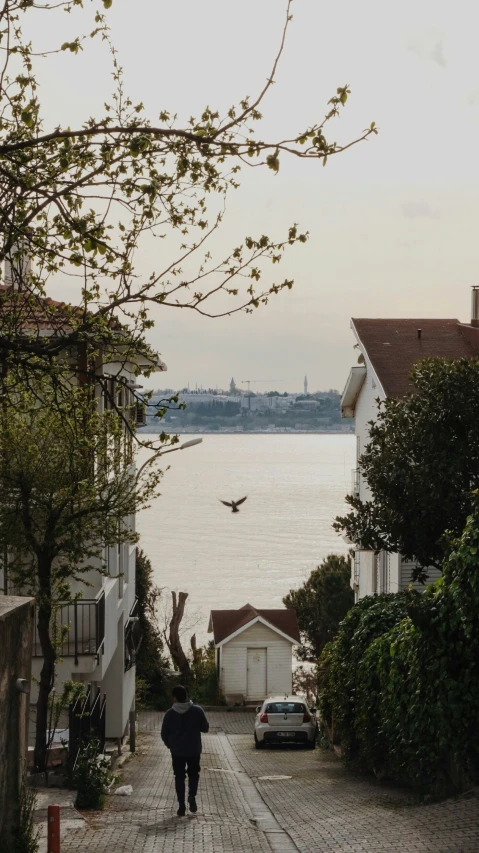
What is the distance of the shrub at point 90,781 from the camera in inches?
537

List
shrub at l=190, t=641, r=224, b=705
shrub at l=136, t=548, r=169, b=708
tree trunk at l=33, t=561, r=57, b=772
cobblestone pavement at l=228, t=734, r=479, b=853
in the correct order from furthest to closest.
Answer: shrub at l=190, t=641, r=224, b=705 → shrub at l=136, t=548, r=169, b=708 → tree trunk at l=33, t=561, r=57, b=772 → cobblestone pavement at l=228, t=734, r=479, b=853

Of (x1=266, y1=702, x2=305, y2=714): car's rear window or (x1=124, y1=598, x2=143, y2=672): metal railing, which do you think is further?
(x1=124, y1=598, x2=143, y2=672): metal railing

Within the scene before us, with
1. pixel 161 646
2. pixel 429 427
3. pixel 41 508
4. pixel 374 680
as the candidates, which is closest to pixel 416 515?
pixel 429 427

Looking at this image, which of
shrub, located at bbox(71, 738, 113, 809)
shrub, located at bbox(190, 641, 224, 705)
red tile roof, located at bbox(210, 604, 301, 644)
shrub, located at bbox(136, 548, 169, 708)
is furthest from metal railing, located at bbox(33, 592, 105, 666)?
red tile roof, located at bbox(210, 604, 301, 644)

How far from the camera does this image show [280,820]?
13.6 meters

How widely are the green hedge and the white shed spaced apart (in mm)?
34357

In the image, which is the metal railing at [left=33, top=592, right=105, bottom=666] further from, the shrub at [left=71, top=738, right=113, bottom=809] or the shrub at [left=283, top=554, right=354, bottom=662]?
the shrub at [left=283, top=554, right=354, bottom=662]

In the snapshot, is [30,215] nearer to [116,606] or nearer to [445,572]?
[445,572]

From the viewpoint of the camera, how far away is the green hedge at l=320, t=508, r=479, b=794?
11742 millimetres

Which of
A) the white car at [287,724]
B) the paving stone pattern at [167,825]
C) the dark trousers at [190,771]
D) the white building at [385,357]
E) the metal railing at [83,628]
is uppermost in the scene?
the white building at [385,357]

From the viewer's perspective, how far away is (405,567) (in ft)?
90.7

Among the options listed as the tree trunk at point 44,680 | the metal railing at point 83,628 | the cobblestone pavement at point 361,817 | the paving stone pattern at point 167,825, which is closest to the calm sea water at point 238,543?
the metal railing at point 83,628

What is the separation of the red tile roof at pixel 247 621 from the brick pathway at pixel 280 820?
31.0 meters

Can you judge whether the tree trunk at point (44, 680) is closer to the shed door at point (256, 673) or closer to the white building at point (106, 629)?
the white building at point (106, 629)
